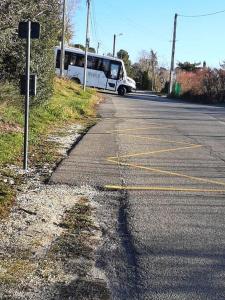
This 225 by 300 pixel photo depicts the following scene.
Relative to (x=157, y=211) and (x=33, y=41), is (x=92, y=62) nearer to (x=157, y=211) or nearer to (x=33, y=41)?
(x=33, y=41)

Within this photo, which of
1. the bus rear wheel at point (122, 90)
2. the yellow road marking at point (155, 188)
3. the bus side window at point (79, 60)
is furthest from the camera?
the bus rear wheel at point (122, 90)

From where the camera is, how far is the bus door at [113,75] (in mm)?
45406

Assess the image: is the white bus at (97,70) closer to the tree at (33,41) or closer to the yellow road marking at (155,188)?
the tree at (33,41)

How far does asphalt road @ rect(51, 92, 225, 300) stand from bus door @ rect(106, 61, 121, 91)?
1252 inches

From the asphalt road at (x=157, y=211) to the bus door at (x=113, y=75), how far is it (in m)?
31.8

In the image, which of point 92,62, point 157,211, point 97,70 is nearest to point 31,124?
point 157,211

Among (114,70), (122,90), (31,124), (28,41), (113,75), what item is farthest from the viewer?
(122,90)

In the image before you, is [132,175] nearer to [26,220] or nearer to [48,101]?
[26,220]

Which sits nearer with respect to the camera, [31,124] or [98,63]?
[31,124]

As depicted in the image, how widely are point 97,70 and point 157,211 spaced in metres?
39.7

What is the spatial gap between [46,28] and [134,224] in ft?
36.8

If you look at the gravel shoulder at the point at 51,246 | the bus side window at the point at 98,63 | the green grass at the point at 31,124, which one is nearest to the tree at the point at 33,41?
the green grass at the point at 31,124

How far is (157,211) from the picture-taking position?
274 inches

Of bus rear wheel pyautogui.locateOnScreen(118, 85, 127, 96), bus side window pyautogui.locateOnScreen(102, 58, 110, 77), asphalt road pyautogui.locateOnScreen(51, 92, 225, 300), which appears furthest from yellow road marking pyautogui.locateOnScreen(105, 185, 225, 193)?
bus rear wheel pyautogui.locateOnScreen(118, 85, 127, 96)
